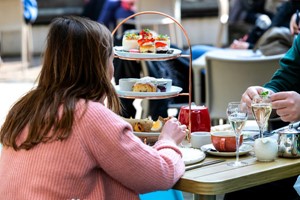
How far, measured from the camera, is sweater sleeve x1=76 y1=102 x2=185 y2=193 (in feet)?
7.77

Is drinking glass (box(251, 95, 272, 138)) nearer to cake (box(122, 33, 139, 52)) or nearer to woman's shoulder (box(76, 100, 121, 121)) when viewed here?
woman's shoulder (box(76, 100, 121, 121))

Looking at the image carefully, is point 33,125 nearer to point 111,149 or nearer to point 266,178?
point 111,149

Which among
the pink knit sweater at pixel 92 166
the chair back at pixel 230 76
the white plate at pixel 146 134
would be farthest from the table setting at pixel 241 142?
the chair back at pixel 230 76

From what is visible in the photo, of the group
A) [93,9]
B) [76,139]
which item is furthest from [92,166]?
[93,9]

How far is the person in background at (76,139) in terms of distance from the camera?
7.80 feet

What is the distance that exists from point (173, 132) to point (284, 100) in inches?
20.0

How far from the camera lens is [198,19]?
12227mm

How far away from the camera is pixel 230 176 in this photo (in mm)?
2449

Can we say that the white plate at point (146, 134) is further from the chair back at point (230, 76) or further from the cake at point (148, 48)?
the chair back at point (230, 76)

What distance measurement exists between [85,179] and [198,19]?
1000cm

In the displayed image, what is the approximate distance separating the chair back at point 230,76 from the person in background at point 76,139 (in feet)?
8.25

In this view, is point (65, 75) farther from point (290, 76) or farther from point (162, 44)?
point (290, 76)

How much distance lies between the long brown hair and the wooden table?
1.33 ft

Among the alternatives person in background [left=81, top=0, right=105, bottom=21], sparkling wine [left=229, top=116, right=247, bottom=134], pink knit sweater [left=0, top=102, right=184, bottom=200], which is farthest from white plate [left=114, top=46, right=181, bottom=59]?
person in background [left=81, top=0, right=105, bottom=21]
